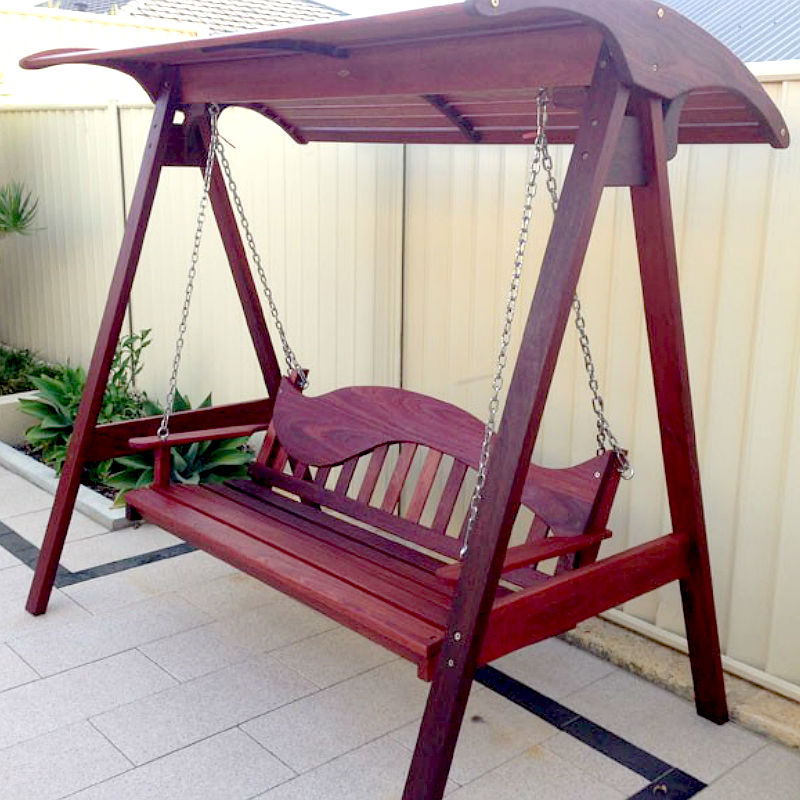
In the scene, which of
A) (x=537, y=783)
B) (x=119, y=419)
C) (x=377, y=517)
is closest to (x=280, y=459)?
(x=377, y=517)

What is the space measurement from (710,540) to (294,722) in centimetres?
138

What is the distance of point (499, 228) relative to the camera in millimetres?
3574

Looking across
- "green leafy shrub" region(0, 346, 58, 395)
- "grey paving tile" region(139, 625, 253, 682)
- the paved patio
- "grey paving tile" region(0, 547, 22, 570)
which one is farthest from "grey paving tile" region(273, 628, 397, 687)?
"green leafy shrub" region(0, 346, 58, 395)

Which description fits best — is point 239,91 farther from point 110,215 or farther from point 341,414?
point 110,215

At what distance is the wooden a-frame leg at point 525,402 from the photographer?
2.19 metres

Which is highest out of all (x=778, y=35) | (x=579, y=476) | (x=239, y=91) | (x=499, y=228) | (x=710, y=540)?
(x=778, y=35)

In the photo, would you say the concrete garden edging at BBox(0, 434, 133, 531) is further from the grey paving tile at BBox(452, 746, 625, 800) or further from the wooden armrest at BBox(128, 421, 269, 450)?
the grey paving tile at BBox(452, 746, 625, 800)

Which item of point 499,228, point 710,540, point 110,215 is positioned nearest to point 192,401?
point 110,215

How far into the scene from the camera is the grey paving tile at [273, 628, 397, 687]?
324 centimetres

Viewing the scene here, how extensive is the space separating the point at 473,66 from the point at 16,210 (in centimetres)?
454

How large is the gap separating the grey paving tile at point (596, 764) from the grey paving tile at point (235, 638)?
1.01 meters

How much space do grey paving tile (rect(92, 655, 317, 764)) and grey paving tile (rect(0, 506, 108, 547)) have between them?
57.2 inches

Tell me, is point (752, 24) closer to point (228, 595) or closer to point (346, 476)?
point (346, 476)

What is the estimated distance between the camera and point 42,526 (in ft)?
14.8
